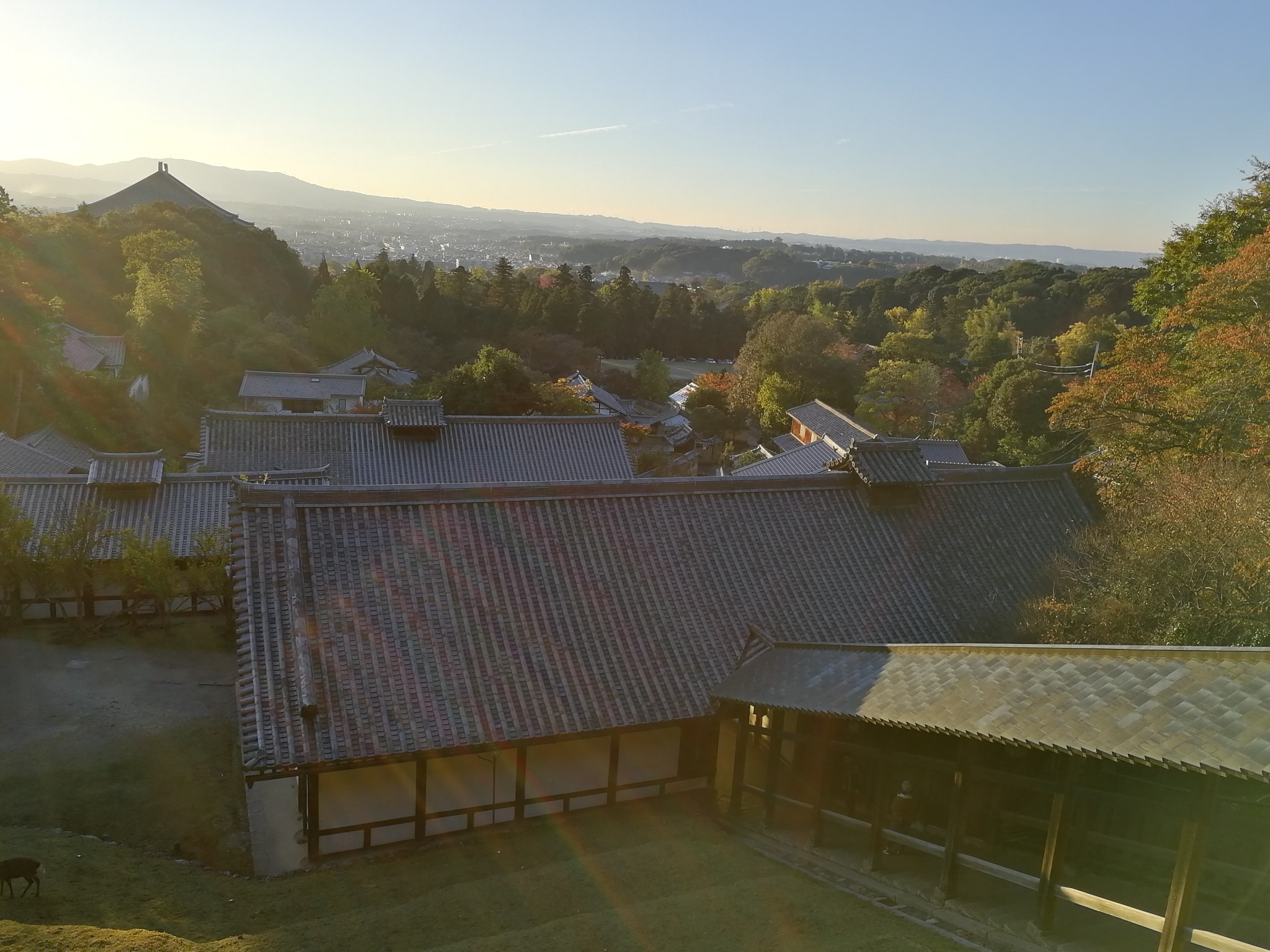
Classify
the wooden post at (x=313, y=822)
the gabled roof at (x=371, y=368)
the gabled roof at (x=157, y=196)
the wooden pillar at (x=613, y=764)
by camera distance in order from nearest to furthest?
the wooden post at (x=313, y=822)
the wooden pillar at (x=613, y=764)
the gabled roof at (x=371, y=368)
the gabled roof at (x=157, y=196)

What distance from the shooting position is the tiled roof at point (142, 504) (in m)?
20.1

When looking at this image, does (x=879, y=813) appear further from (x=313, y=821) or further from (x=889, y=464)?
(x=889, y=464)

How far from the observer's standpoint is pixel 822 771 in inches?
439

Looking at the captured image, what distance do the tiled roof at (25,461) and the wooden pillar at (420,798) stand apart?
1975cm

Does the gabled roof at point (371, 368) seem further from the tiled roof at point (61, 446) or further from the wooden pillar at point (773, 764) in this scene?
the wooden pillar at point (773, 764)

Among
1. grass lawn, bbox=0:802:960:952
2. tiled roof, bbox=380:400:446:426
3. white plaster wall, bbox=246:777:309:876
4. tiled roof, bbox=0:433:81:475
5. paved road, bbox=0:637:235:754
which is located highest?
tiled roof, bbox=380:400:446:426

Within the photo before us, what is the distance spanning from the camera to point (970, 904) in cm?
929

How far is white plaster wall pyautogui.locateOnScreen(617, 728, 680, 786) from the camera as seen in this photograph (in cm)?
1245

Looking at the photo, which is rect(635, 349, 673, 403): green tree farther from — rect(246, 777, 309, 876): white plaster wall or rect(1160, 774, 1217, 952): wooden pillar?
rect(1160, 774, 1217, 952): wooden pillar

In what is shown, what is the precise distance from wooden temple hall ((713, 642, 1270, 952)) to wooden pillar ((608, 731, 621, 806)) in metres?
1.60

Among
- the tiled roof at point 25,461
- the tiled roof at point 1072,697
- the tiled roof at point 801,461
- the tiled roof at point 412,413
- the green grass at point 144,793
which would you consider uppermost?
the tiled roof at point 1072,697

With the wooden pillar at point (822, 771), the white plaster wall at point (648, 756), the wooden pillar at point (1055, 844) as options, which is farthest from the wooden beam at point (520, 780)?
the wooden pillar at point (1055, 844)

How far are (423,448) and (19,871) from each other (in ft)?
67.8

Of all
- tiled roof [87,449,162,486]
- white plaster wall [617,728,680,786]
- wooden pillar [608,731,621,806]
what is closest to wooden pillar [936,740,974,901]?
white plaster wall [617,728,680,786]
